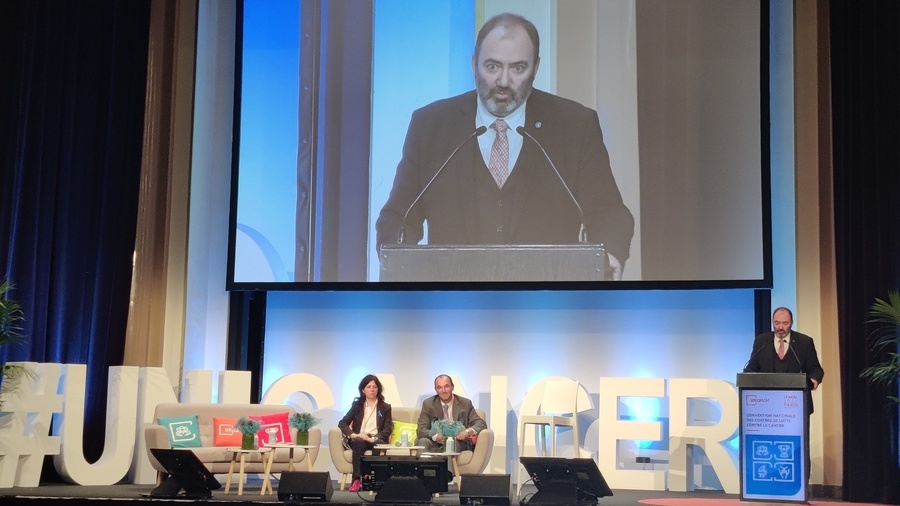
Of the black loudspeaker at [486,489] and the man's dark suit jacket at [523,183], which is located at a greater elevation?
the man's dark suit jacket at [523,183]

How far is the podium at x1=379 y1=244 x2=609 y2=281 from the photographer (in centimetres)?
810

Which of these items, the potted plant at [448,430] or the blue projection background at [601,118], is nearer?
the potted plant at [448,430]

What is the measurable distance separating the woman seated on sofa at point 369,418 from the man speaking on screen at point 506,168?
4.64 ft

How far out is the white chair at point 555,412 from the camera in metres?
7.67

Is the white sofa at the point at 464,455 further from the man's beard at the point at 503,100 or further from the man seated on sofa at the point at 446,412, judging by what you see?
the man's beard at the point at 503,100

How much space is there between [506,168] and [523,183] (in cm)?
19

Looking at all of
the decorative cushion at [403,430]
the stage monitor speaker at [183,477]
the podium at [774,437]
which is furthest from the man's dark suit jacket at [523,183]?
the stage monitor speaker at [183,477]

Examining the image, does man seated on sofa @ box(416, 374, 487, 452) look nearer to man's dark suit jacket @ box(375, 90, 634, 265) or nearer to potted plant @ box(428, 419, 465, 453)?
potted plant @ box(428, 419, 465, 453)

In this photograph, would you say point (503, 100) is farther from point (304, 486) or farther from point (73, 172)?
point (304, 486)

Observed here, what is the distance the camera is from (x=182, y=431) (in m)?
7.46

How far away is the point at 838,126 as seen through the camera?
7.56 m

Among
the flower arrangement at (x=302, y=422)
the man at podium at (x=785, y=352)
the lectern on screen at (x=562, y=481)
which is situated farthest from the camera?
the flower arrangement at (x=302, y=422)

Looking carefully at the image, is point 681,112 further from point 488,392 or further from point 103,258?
point 103,258

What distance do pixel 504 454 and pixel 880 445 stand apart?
267 cm
